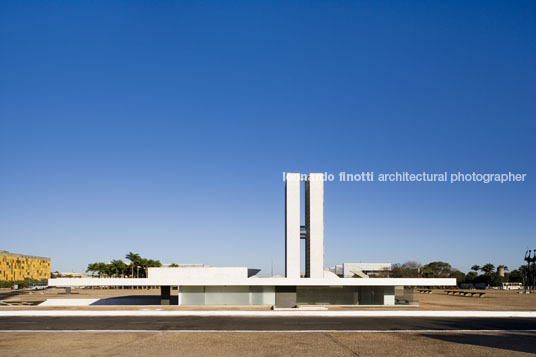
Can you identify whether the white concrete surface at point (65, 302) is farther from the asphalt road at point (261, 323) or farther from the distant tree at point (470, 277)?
the distant tree at point (470, 277)

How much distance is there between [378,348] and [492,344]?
585cm

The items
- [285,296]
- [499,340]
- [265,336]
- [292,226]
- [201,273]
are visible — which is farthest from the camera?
[292,226]

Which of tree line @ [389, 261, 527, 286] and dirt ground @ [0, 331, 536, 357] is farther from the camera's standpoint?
tree line @ [389, 261, 527, 286]

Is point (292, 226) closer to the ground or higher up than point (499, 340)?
higher up

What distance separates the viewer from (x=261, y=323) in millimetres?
29812

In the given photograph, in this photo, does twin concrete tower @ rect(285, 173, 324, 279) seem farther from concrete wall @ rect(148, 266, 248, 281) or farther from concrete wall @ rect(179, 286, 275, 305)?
concrete wall @ rect(148, 266, 248, 281)

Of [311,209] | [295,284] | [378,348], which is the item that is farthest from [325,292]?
[378,348]

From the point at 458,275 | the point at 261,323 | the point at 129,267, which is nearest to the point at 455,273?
the point at 458,275

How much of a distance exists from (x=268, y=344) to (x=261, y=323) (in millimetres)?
8353

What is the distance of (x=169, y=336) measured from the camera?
24.3 m

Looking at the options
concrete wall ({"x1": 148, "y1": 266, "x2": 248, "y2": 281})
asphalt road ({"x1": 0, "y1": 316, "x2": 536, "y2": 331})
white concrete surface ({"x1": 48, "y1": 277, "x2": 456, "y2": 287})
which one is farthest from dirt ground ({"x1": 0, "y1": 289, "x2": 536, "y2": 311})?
asphalt road ({"x1": 0, "y1": 316, "x2": 536, "y2": 331})

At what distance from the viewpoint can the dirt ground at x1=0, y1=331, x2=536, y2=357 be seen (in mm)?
19750

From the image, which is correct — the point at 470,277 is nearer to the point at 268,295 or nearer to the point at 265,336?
the point at 268,295

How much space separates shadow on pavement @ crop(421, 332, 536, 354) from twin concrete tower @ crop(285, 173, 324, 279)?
73.6 feet
